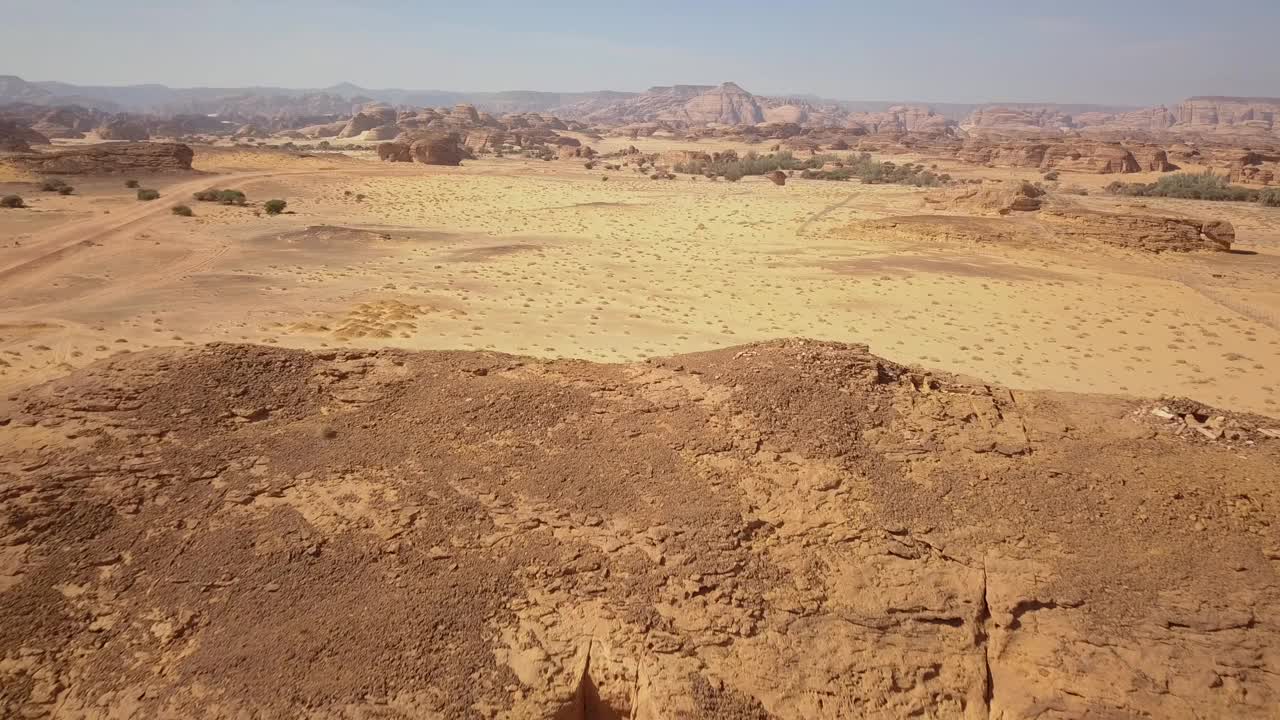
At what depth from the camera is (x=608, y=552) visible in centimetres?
550

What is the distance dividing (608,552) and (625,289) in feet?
53.5

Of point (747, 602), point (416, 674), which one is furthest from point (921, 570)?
point (416, 674)

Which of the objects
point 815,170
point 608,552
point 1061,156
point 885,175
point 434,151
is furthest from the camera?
point 434,151

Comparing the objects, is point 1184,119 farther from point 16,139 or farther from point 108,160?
point 16,139

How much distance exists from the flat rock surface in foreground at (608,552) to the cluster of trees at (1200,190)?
46.1 meters

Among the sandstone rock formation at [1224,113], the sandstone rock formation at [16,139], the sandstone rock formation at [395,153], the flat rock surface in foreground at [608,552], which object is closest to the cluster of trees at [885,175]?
the sandstone rock formation at [395,153]

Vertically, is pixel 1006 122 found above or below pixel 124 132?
above

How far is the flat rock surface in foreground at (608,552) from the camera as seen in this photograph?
14.8 feet

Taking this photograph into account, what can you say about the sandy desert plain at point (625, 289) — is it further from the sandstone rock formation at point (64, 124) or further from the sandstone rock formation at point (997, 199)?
the sandstone rock formation at point (64, 124)

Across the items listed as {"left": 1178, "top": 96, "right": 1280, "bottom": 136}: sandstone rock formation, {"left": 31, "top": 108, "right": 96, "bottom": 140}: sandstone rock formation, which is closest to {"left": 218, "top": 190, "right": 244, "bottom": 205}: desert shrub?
{"left": 31, "top": 108, "right": 96, "bottom": 140}: sandstone rock formation

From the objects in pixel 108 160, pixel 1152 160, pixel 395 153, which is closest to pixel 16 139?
pixel 108 160

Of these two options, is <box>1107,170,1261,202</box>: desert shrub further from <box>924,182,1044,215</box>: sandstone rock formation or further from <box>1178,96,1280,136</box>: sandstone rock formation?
<box>1178,96,1280,136</box>: sandstone rock formation

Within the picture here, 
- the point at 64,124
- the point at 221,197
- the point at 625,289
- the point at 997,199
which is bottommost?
the point at 625,289

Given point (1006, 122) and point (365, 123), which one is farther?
point (1006, 122)
